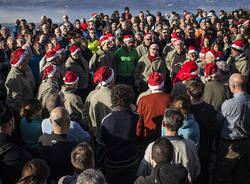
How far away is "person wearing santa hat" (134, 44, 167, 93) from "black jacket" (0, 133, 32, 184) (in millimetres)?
4003

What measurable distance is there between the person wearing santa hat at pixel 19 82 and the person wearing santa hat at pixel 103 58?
1.79 meters

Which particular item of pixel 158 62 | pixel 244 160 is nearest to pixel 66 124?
pixel 244 160

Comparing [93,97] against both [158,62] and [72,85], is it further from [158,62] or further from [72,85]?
[158,62]

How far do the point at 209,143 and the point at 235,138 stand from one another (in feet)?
1.30

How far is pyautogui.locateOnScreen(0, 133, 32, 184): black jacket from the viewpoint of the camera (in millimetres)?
2676

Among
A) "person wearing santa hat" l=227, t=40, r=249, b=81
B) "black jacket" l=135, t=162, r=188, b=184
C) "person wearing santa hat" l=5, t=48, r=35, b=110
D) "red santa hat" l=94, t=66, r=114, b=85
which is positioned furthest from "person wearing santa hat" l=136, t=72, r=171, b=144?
"person wearing santa hat" l=227, t=40, r=249, b=81

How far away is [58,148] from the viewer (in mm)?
3035

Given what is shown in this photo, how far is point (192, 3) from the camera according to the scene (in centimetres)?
5347

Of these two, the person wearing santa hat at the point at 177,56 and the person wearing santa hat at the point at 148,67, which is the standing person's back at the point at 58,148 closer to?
the person wearing santa hat at the point at 148,67

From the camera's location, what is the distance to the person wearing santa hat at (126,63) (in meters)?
6.97

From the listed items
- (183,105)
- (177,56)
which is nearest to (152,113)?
(183,105)

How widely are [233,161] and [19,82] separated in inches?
152

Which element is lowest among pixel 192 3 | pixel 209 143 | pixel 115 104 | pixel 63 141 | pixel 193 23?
pixel 209 143

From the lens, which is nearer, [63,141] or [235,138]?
[63,141]
